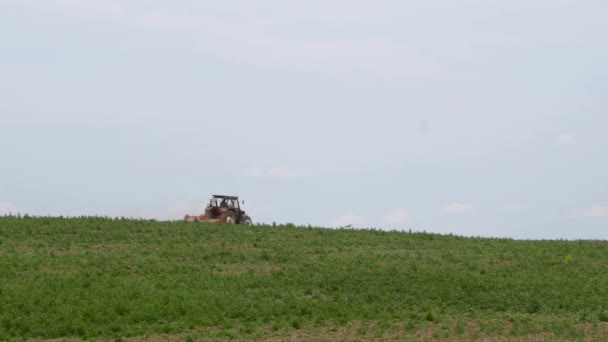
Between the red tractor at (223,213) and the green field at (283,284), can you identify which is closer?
the green field at (283,284)

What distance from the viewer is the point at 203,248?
39125 millimetres

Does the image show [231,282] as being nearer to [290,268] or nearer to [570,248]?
[290,268]

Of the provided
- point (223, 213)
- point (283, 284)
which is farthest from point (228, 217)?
point (283, 284)

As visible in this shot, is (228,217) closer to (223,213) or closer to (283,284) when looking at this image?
(223,213)

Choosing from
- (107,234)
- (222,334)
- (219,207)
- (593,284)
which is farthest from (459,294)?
(219,207)

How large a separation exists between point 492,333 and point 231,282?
9908 millimetres

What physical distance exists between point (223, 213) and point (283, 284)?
19663 millimetres

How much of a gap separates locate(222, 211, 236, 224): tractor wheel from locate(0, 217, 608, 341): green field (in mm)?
5205

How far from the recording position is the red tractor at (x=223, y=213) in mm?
51625

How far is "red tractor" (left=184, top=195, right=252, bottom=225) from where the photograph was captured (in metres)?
51.6

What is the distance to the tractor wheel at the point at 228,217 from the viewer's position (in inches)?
2021

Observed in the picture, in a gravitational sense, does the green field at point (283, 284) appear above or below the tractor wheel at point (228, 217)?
below

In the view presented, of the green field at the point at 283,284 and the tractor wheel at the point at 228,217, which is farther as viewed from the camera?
the tractor wheel at the point at 228,217

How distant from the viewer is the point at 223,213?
51625 millimetres
